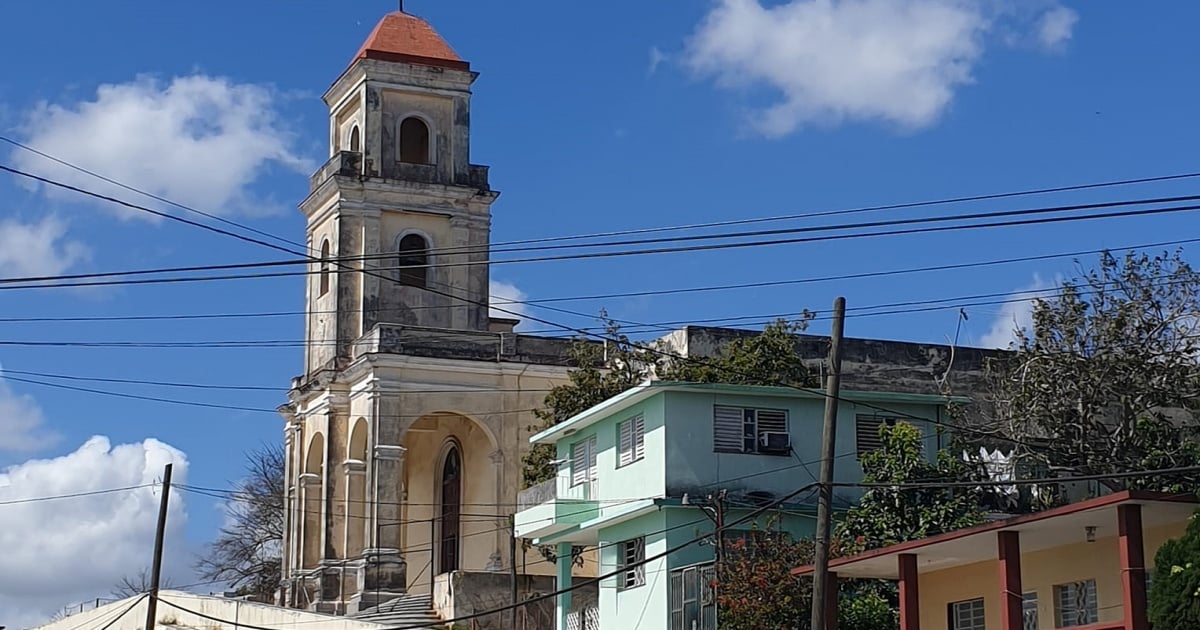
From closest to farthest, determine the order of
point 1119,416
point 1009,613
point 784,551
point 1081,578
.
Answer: point 1009,613, point 1081,578, point 784,551, point 1119,416

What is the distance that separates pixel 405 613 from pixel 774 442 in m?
12.4

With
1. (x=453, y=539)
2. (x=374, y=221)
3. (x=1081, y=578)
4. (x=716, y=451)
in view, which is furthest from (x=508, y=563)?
(x=1081, y=578)

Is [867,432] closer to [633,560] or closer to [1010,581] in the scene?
[633,560]

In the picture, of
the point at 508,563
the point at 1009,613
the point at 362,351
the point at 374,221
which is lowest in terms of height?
the point at 1009,613

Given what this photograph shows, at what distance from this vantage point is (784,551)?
32.8m

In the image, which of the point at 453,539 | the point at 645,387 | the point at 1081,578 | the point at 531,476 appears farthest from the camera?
the point at 453,539

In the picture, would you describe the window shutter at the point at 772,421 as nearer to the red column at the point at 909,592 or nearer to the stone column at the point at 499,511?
the red column at the point at 909,592

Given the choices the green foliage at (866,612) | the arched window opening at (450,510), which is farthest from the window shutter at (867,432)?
the arched window opening at (450,510)

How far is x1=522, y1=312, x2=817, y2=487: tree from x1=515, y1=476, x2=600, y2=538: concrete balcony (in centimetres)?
257

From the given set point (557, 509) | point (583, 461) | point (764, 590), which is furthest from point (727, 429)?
point (583, 461)

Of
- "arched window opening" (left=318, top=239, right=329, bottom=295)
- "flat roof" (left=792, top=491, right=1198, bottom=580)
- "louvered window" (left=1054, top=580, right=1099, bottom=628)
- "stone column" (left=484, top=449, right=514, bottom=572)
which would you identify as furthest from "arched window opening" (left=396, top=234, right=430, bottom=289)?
"louvered window" (left=1054, top=580, right=1099, bottom=628)

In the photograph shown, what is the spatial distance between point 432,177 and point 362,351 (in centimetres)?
560

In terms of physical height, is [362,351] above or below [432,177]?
below

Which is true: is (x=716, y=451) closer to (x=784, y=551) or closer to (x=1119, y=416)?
(x=784, y=551)
